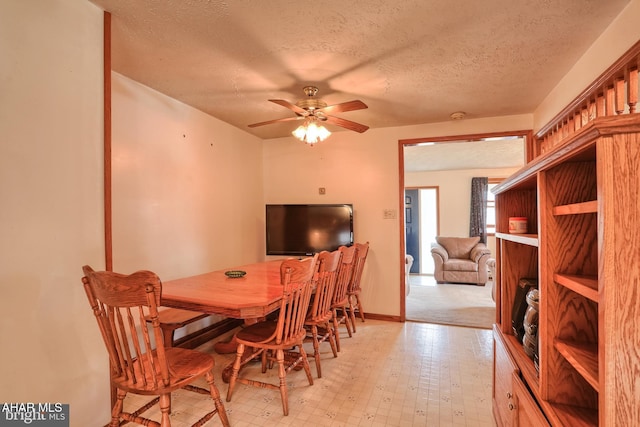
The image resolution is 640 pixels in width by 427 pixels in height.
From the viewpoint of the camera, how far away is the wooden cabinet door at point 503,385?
144 centimetres

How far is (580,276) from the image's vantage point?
3.42ft

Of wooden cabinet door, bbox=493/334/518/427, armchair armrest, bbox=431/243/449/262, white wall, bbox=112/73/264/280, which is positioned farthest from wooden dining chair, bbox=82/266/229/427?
armchair armrest, bbox=431/243/449/262

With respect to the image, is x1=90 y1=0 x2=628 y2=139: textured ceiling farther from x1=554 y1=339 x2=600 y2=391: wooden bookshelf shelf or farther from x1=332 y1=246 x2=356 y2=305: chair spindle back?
x1=554 y1=339 x2=600 y2=391: wooden bookshelf shelf

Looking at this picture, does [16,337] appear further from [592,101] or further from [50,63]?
[592,101]

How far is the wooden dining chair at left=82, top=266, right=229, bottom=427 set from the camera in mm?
1269

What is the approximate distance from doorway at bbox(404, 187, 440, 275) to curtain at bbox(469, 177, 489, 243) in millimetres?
821

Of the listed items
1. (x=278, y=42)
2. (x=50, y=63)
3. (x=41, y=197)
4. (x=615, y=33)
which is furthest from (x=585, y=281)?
(x=50, y=63)

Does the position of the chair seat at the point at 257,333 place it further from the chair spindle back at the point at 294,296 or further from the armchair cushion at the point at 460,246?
the armchair cushion at the point at 460,246

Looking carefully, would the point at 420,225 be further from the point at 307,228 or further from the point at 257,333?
the point at 257,333

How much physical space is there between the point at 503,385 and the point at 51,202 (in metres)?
2.43

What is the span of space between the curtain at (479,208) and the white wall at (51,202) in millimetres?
6883

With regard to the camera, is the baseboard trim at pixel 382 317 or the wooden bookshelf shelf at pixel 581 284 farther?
the baseboard trim at pixel 382 317

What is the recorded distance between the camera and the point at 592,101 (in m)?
2.01

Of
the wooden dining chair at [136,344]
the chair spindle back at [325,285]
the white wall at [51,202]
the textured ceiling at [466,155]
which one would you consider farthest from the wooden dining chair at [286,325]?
the textured ceiling at [466,155]
